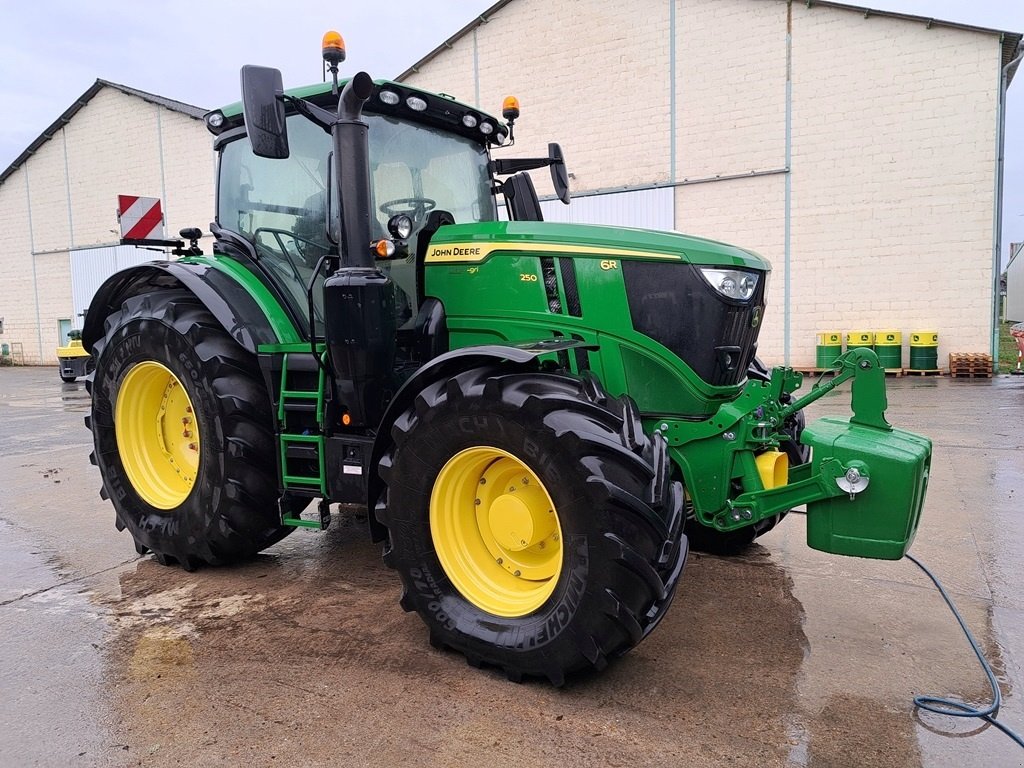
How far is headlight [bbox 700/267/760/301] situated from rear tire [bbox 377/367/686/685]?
69 cm

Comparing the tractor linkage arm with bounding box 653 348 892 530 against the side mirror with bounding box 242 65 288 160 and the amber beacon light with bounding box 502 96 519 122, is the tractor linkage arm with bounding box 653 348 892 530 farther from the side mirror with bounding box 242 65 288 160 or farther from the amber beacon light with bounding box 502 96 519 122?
the amber beacon light with bounding box 502 96 519 122

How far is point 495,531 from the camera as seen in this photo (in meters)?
3.07

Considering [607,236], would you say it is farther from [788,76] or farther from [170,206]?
[170,206]

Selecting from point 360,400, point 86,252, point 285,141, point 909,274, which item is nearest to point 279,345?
point 360,400

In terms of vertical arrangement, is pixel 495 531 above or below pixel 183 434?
below

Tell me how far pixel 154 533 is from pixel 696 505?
3.05 meters

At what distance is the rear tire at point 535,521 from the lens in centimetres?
262

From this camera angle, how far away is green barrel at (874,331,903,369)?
14375mm

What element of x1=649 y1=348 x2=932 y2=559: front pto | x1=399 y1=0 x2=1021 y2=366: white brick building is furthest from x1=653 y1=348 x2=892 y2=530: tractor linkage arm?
x1=399 y1=0 x2=1021 y2=366: white brick building

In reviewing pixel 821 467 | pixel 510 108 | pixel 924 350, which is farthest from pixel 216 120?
pixel 924 350

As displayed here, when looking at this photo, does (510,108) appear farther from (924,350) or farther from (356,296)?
(924,350)

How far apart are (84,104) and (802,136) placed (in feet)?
72.0

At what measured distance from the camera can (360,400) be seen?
11.4 ft

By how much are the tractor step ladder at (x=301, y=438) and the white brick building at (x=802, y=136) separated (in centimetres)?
1330
